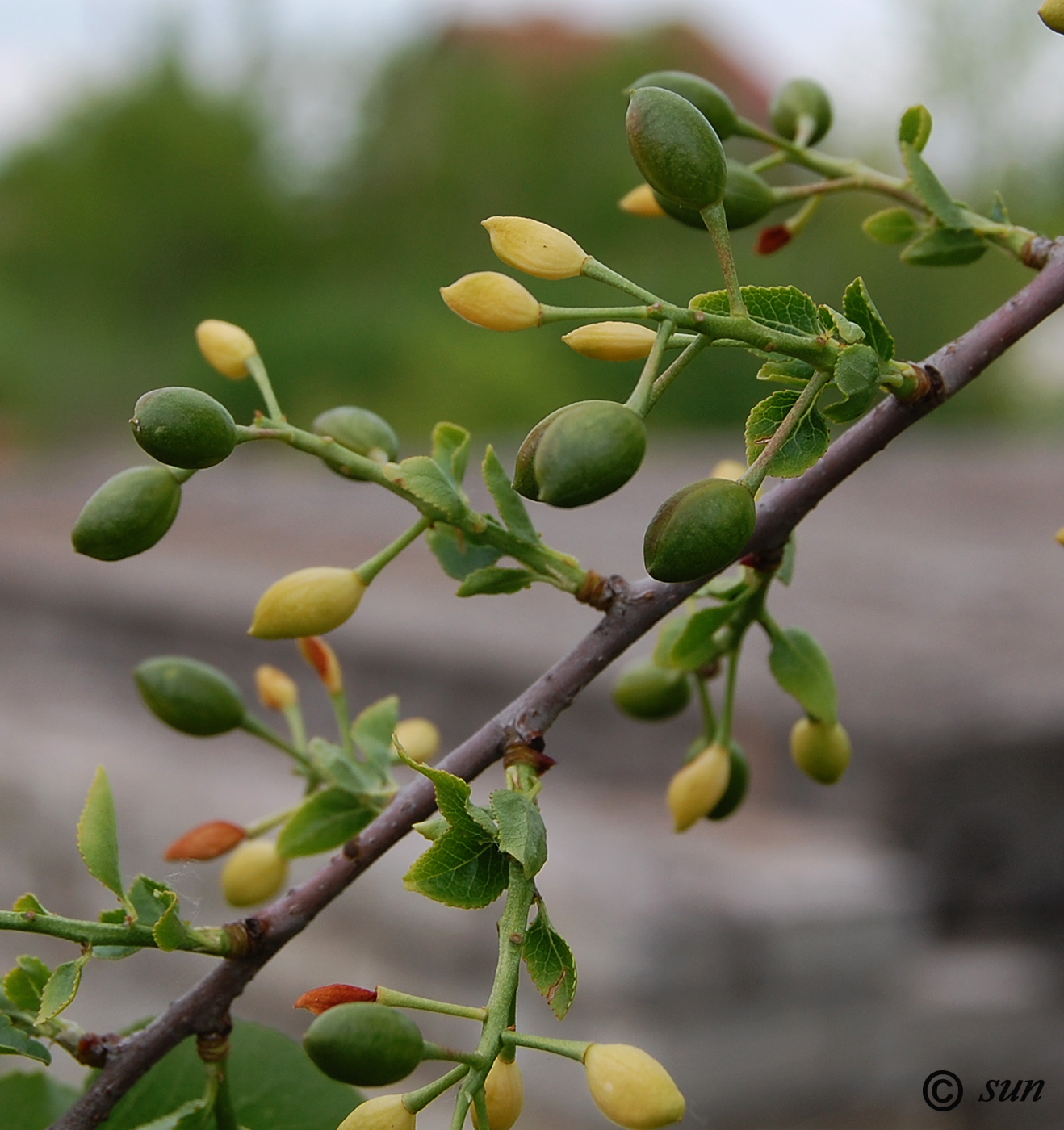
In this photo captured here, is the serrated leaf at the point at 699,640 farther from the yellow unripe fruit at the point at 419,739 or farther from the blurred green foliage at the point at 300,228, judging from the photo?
the blurred green foliage at the point at 300,228

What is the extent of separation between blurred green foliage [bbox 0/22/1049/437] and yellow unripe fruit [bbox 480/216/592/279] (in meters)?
6.77

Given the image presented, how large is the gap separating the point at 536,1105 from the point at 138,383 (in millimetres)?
6608

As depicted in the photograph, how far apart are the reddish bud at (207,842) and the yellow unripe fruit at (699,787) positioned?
0.14 metres

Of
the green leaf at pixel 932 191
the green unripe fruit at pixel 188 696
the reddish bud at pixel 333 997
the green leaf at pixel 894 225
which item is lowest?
the reddish bud at pixel 333 997

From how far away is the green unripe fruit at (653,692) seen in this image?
0.44 m

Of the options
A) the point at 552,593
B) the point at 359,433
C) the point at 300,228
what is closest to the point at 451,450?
the point at 359,433

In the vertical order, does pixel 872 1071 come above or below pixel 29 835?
below

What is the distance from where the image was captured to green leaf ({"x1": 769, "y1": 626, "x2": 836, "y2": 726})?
0.40m

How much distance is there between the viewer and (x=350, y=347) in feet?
23.7

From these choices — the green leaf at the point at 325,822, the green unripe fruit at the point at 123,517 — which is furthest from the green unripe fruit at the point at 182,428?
the green leaf at the point at 325,822

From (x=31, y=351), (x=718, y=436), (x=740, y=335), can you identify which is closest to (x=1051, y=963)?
(x=740, y=335)

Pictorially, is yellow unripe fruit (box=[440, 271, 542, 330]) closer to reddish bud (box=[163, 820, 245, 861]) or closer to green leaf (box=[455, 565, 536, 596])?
green leaf (box=[455, 565, 536, 596])

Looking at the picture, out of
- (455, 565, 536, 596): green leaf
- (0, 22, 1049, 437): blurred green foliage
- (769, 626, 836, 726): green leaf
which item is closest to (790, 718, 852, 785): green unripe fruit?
(769, 626, 836, 726): green leaf

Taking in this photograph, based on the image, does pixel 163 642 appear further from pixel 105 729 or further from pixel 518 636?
pixel 518 636
